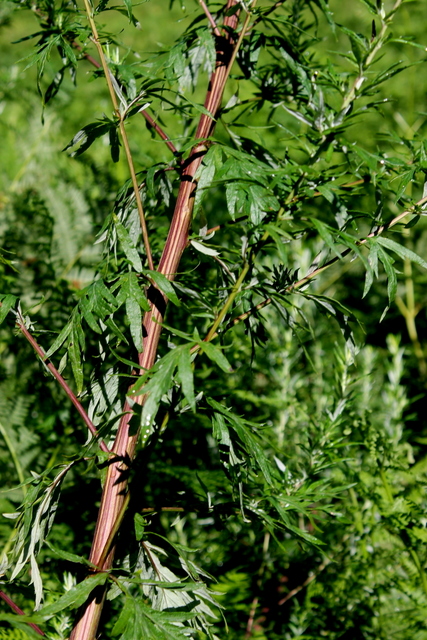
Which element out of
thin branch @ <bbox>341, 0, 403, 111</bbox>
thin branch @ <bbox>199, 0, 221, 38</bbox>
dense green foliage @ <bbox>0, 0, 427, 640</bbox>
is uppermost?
thin branch @ <bbox>199, 0, 221, 38</bbox>

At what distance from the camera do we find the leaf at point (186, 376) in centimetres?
42

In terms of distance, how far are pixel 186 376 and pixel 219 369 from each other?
0.60 meters

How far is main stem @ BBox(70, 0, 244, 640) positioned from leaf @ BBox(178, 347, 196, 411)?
10 centimetres

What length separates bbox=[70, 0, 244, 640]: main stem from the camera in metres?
0.55

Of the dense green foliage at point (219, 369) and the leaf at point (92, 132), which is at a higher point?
the leaf at point (92, 132)

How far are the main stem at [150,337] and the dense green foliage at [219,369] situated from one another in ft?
0.03

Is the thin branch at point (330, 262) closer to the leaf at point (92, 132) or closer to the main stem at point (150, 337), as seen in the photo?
the main stem at point (150, 337)

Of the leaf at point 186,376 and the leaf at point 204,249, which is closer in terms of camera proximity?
the leaf at point 186,376

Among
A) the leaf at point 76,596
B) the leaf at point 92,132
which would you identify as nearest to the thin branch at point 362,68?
the leaf at point 92,132

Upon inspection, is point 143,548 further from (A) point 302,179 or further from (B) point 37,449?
(B) point 37,449

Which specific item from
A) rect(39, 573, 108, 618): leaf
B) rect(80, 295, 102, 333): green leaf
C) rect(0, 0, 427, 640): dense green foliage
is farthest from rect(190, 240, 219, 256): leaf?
rect(39, 573, 108, 618): leaf

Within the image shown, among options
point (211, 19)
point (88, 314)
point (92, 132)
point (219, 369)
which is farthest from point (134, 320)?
point (219, 369)

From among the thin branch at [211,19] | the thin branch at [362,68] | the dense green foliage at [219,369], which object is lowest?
the dense green foliage at [219,369]

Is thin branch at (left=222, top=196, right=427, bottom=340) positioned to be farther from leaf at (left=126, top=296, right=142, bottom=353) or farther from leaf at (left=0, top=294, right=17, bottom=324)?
leaf at (left=0, top=294, right=17, bottom=324)
